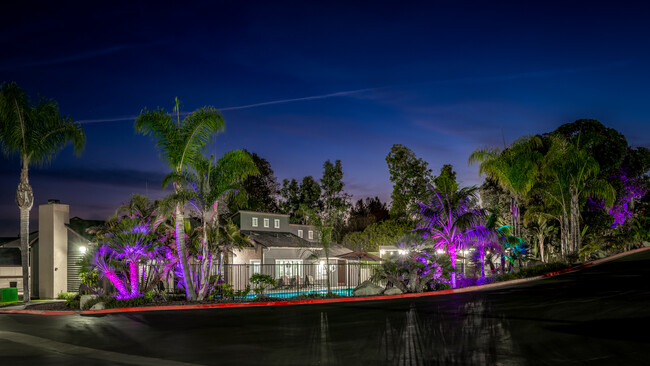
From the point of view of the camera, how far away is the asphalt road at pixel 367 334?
8.80 m

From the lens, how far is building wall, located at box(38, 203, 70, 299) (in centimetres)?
2875

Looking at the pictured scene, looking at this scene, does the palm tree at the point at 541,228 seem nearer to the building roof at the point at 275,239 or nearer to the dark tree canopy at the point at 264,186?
the building roof at the point at 275,239

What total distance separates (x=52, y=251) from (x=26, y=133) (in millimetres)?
9432

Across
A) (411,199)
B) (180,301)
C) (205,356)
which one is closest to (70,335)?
(205,356)

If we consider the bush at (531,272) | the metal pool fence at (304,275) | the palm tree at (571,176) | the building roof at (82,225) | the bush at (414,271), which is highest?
the palm tree at (571,176)

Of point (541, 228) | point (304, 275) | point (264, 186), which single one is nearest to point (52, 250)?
point (304, 275)

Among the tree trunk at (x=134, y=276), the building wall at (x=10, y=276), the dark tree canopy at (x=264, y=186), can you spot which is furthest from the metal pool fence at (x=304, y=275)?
the dark tree canopy at (x=264, y=186)

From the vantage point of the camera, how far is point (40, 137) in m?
22.3

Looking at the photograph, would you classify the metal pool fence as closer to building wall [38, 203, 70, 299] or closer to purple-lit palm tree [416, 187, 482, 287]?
purple-lit palm tree [416, 187, 482, 287]

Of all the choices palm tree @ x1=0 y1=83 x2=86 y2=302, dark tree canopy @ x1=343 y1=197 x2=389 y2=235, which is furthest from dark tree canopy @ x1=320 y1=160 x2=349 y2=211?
palm tree @ x1=0 y1=83 x2=86 y2=302

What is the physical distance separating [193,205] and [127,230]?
9.56 feet

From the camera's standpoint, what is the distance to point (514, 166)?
29031mm

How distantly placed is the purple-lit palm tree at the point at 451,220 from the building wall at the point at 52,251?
66.8 ft

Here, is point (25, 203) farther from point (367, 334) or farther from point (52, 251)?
point (367, 334)
